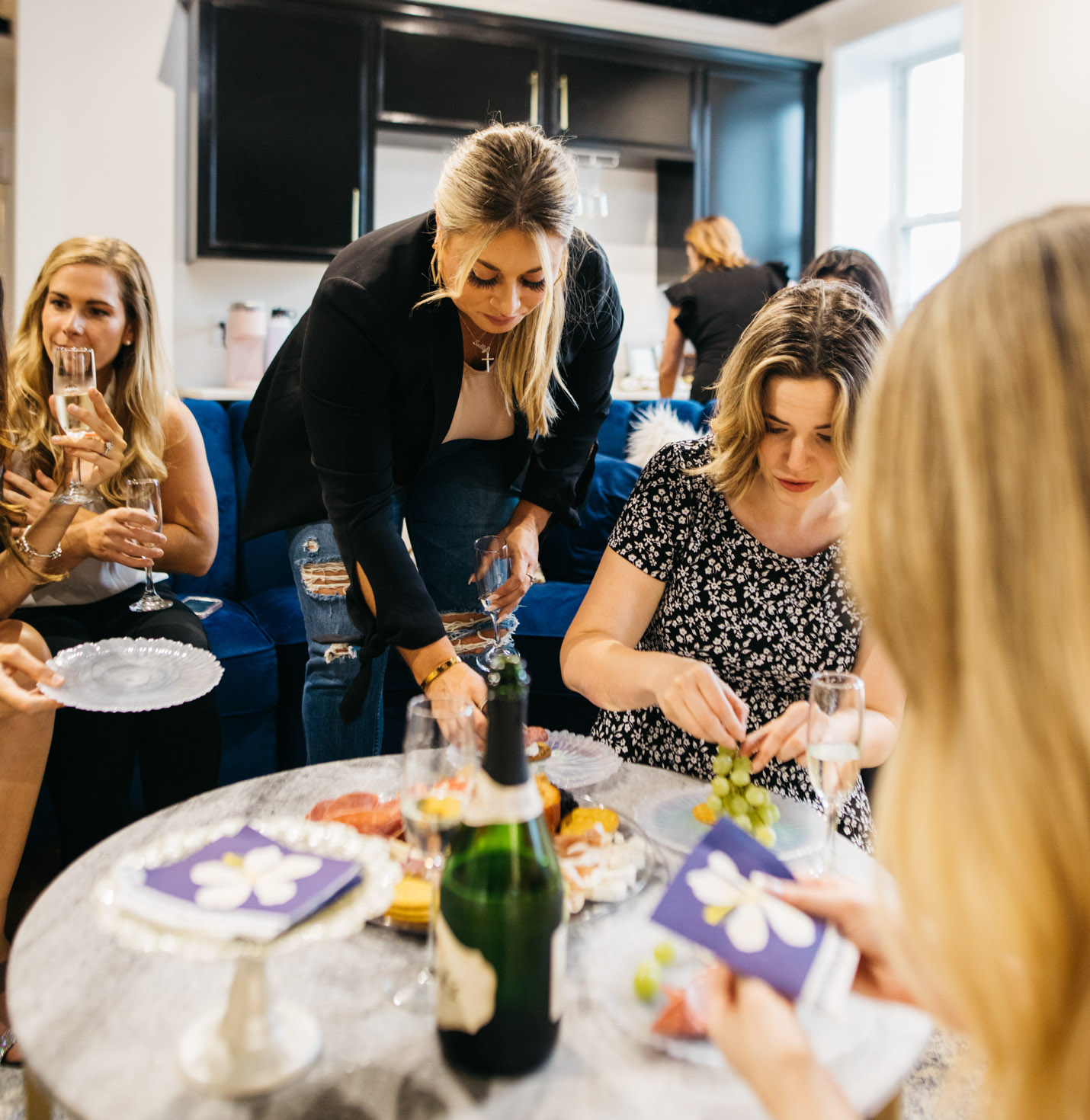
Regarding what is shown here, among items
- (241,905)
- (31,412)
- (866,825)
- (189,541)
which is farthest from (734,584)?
(31,412)

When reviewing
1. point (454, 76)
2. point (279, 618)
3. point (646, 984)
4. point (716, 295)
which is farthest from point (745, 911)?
point (454, 76)

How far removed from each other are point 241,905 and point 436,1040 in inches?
7.9

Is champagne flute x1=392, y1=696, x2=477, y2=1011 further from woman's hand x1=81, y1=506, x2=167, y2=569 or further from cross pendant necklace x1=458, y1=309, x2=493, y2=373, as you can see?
woman's hand x1=81, y1=506, x2=167, y2=569

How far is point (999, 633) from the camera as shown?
0.50 metres

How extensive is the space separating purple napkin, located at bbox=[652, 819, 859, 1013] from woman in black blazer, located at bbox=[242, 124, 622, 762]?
69 cm

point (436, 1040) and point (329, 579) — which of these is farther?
point (329, 579)

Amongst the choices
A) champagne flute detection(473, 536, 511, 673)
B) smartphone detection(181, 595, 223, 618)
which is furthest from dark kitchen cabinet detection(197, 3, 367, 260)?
champagne flute detection(473, 536, 511, 673)

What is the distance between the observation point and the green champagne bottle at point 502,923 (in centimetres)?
72

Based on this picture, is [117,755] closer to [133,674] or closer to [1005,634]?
[133,674]

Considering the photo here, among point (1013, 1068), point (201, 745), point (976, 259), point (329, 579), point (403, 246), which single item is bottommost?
point (201, 745)

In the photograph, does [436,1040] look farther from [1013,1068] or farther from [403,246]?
[403,246]

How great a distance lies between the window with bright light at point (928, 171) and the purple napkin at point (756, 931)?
5.16m

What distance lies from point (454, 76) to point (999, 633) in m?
4.62

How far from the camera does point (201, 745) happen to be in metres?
2.01
